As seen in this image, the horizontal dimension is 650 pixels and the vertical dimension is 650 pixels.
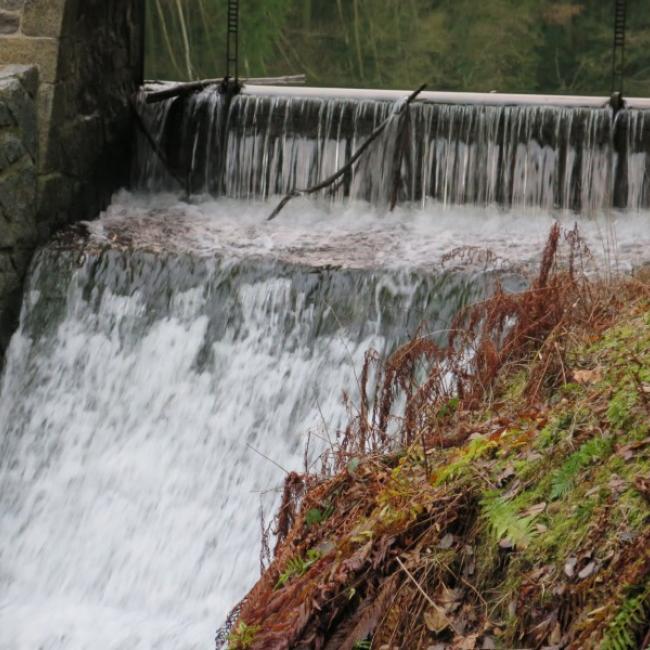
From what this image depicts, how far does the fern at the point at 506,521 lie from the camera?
348cm

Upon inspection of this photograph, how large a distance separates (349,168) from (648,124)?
6.15ft

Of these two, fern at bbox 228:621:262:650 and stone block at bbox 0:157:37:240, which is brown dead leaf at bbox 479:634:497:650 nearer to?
fern at bbox 228:621:262:650

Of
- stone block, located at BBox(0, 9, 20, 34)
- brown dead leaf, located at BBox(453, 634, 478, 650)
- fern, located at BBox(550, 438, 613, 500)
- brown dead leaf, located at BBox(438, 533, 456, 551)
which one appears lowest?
brown dead leaf, located at BBox(453, 634, 478, 650)

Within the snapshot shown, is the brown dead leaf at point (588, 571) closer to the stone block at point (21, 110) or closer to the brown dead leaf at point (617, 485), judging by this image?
the brown dead leaf at point (617, 485)

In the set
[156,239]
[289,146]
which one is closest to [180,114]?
[289,146]

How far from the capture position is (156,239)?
26.5 ft

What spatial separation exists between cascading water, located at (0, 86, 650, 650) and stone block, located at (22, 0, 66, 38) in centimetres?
121

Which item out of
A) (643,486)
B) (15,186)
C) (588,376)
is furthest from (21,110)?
(643,486)

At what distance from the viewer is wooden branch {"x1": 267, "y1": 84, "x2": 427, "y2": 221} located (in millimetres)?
8664

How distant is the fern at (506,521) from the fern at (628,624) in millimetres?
422

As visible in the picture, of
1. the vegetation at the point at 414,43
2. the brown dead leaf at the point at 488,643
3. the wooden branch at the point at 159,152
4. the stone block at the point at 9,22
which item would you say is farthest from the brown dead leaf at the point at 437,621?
the vegetation at the point at 414,43

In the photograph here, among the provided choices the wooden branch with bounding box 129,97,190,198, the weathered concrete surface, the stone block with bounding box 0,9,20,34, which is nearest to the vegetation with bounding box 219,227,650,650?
the weathered concrete surface

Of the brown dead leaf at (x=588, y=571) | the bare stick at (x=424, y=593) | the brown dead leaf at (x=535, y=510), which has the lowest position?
the bare stick at (x=424, y=593)

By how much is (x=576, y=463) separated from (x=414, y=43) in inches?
510
